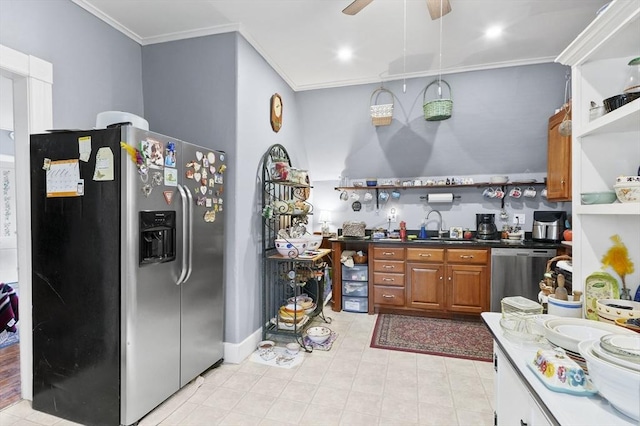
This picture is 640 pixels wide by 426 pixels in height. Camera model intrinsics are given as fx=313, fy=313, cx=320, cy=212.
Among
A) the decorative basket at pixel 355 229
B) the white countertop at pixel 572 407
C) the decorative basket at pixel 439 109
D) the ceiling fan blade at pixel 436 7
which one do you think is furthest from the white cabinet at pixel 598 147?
the decorative basket at pixel 355 229

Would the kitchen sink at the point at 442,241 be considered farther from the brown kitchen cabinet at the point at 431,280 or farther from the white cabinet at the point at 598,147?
the white cabinet at the point at 598,147

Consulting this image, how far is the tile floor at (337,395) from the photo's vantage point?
1.95 m

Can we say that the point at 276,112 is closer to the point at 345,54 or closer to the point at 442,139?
the point at 345,54

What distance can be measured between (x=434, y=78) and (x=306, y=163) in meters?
1.98

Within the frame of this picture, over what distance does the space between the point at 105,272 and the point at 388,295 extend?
9.79ft

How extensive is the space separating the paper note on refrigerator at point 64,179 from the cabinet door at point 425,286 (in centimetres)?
326

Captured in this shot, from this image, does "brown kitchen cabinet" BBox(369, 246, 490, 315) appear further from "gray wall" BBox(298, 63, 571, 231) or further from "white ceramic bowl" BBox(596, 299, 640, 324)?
"white ceramic bowl" BBox(596, 299, 640, 324)

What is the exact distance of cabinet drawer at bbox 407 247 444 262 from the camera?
3.67 metres

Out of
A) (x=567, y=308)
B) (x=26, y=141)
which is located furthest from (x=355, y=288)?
(x=26, y=141)

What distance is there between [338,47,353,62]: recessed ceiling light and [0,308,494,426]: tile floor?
2961mm

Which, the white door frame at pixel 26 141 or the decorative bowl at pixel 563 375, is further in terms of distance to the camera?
the white door frame at pixel 26 141

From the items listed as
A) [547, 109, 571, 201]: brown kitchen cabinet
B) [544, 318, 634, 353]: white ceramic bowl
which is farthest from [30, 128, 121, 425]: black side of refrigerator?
[547, 109, 571, 201]: brown kitchen cabinet

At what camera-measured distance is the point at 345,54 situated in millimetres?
A: 3283

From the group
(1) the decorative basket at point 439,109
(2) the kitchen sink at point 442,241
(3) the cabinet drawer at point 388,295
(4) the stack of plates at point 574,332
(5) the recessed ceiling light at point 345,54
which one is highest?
(5) the recessed ceiling light at point 345,54
